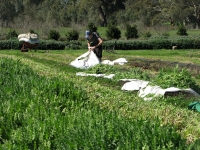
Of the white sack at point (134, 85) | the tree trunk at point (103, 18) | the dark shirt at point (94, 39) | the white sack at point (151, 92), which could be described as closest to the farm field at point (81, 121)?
the white sack at point (151, 92)

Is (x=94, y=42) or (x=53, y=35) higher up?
(x=53, y=35)

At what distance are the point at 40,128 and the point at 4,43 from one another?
21.3m

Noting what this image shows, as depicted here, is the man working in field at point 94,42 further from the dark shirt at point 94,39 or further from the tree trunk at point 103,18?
the tree trunk at point 103,18

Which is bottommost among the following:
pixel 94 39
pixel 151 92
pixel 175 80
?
pixel 151 92

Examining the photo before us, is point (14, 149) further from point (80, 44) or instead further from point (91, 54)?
point (80, 44)

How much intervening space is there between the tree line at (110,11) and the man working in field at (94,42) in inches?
1282

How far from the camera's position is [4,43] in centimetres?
2439

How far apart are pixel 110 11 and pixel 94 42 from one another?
3688 centimetres

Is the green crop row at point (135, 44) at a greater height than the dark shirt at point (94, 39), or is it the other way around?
the dark shirt at point (94, 39)

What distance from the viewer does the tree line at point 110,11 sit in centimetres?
4772

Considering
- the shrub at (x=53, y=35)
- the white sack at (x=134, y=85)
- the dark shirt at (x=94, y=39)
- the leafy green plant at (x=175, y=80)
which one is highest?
the shrub at (x=53, y=35)

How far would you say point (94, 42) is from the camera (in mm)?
13477

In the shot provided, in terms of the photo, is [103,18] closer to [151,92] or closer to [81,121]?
[151,92]

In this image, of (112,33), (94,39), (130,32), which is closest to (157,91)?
(94,39)
